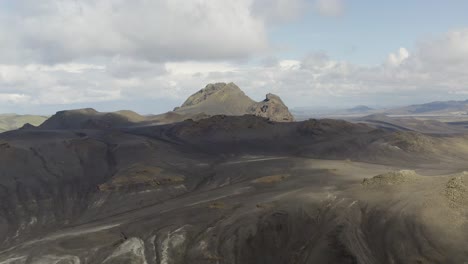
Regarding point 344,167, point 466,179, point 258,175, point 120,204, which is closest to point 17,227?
point 120,204

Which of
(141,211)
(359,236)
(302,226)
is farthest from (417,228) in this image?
(141,211)

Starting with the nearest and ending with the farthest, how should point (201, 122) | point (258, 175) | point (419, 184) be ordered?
point (419, 184) < point (258, 175) < point (201, 122)

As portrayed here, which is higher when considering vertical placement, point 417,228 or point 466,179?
point 466,179

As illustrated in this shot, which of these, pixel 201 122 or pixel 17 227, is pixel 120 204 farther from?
pixel 201 122

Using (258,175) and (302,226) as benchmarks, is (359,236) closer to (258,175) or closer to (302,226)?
(302,226)

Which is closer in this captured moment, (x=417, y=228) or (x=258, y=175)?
(x=417, y=228)

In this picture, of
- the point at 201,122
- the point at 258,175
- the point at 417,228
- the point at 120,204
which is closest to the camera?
the point at 417,228
